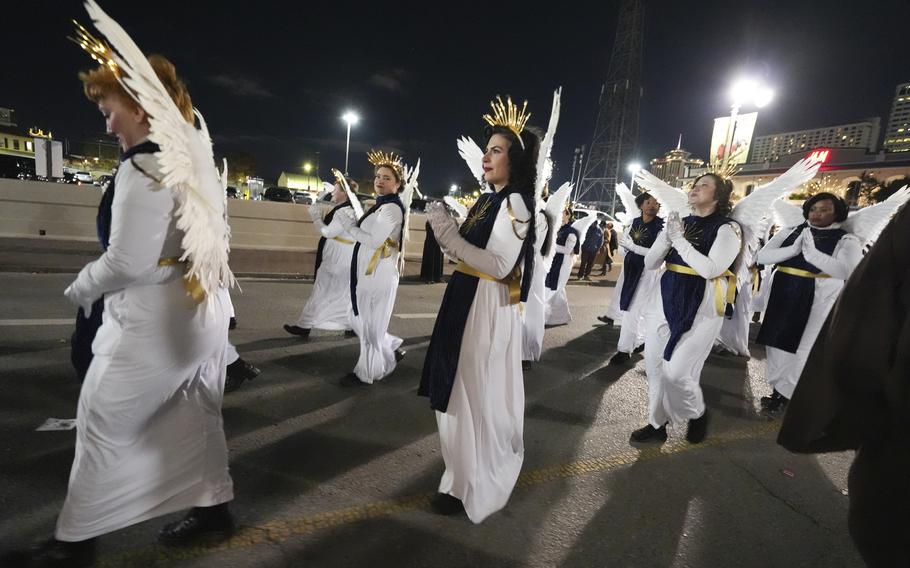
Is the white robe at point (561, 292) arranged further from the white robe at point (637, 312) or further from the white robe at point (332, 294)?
the white robe at point (332, 294)

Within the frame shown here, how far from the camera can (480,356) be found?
8.03 ft

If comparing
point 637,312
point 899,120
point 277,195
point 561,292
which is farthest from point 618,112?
point 899,120

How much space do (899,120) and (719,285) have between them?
162108 millimetres

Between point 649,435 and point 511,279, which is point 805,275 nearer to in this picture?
point 649,435

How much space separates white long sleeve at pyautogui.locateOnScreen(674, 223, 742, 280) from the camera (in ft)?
10.7

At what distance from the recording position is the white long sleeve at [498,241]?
2.28 metres

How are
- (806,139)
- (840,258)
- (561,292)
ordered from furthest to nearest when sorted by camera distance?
(806,139) < (561,292) < (840,258)

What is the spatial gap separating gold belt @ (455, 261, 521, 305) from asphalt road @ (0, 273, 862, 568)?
1216 mm

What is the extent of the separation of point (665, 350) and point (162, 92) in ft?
11.4

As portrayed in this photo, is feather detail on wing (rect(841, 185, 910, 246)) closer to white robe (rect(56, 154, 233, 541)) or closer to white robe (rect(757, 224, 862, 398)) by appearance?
A: white robe (rect(757, 224, 862, 398))

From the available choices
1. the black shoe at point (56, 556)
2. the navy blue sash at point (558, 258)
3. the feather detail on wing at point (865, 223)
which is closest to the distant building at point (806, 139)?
the navy blue sash at point (558, 258)

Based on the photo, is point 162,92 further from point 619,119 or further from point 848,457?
point 619,119

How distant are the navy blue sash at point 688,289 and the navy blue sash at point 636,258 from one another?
2.92 m

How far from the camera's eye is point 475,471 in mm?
2453
